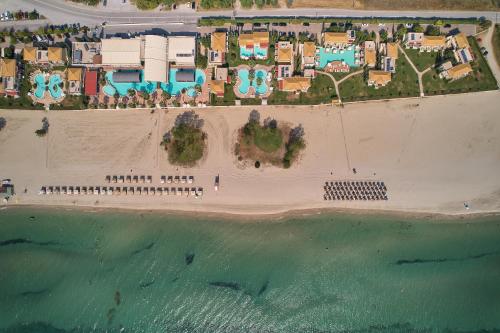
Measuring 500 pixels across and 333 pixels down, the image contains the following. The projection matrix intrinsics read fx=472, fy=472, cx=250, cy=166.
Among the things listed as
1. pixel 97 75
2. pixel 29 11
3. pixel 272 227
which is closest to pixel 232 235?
pixel 272 227

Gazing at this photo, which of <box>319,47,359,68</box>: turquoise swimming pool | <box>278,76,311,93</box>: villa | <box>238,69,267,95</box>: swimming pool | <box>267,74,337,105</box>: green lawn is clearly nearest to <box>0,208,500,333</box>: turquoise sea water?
<box>267,74,337,105</box>: green lawn

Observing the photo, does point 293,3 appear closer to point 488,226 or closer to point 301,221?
point 301,221

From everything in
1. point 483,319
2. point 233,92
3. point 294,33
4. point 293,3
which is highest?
point 293,3

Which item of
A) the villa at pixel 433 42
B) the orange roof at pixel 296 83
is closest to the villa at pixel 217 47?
the orange roof at pixel 296 83

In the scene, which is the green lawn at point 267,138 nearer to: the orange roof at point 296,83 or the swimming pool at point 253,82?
the swimming pool at point 253,82

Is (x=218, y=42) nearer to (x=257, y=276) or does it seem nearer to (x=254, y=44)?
(x=254, y=44)
